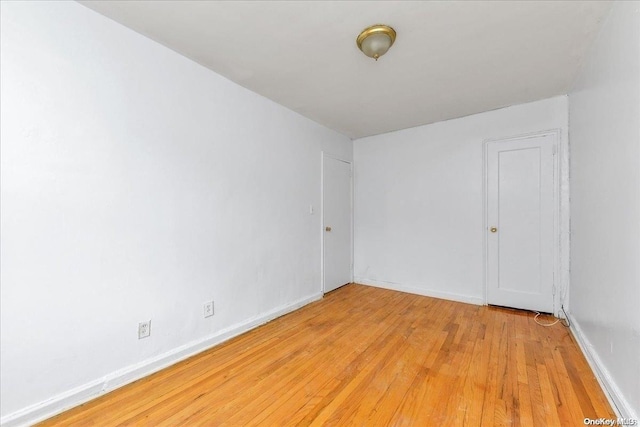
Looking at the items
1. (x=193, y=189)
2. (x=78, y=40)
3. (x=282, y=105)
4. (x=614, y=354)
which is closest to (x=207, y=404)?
(x=193, y=189)

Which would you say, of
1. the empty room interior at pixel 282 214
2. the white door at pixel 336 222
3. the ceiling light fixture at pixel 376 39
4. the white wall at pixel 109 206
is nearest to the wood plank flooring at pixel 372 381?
the empty room interior at pixel 282 214

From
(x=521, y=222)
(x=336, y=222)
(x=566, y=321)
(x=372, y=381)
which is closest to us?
(x=372, y=381)

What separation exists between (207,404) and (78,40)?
2.38m

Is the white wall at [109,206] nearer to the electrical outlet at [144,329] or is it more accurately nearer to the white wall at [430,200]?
the electrical outlet at [144,329]

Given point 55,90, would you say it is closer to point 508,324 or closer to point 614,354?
point 614,354

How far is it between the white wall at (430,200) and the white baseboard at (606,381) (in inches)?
43.7

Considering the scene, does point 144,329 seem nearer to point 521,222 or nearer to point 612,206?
point 612,206

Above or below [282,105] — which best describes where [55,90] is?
below

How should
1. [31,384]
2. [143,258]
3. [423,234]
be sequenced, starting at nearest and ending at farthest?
[31,384] < [143,258] < [423,234]

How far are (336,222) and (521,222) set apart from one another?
233 centimetres

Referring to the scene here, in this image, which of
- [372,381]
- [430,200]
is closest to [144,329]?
[372,381]

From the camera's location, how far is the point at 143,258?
1906mm

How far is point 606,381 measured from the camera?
5.52 feet

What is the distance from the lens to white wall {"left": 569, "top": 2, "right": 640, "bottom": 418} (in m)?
1.39
